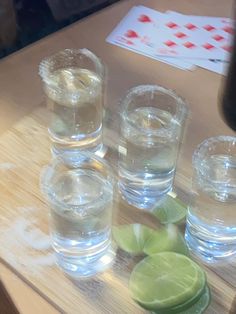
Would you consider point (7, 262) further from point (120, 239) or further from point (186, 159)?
point (186, 159)

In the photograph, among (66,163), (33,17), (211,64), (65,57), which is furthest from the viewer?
(33,17)

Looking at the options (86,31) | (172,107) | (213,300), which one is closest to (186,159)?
(172,107)

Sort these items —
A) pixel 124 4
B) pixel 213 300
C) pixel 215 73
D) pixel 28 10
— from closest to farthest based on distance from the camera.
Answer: pixel 213 300 → pixel 215 73 → pixel 124 4 → pixel 28 10

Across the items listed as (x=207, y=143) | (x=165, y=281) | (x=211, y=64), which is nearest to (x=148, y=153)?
(x=207, y=143)

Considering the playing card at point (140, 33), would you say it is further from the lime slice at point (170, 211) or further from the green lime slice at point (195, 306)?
the green lime slice at point (195, 306)

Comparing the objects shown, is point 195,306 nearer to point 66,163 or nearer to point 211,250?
point 211,250

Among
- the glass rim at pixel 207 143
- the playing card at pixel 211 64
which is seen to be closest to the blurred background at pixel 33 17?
the playing card at pixel 211 64
